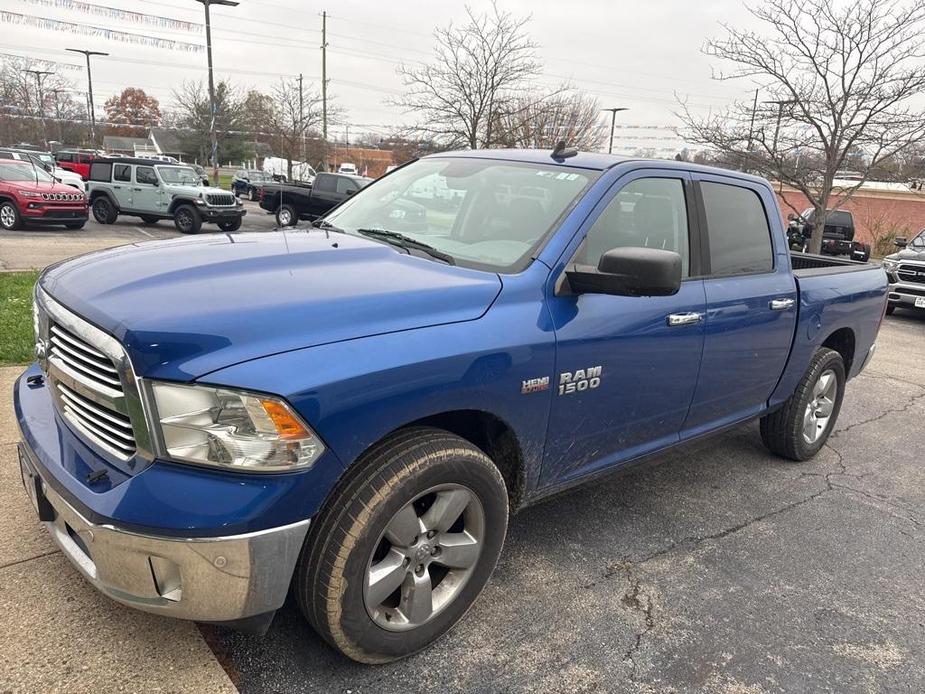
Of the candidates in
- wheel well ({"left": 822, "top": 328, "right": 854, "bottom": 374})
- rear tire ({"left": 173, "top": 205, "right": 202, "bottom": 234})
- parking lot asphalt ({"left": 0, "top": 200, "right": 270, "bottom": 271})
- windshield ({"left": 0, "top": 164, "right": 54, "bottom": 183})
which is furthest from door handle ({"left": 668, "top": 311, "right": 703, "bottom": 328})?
windshield ({"left": 0, "top": 164, "right": 54, "bottom": 183})

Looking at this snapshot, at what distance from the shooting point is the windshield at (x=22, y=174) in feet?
52.2

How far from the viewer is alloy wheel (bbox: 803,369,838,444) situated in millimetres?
4629

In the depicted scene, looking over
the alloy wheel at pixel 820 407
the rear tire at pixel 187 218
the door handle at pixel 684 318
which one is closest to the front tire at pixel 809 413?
the alloy wheel at pixel 820 407

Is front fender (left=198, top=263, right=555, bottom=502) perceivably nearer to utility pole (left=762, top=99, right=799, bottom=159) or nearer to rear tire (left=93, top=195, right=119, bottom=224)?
utility pole (left=762, top=99, right=799, bottom=159)

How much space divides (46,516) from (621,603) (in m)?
2.22

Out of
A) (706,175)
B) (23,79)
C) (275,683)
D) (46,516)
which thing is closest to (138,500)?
(46,516)

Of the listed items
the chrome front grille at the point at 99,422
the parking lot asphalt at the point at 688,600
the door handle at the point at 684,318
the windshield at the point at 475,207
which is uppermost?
the windshield at the point at 475,207

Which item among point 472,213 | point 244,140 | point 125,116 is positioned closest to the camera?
point 472,213

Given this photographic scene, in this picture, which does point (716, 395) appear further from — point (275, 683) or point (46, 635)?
point (46, 635)

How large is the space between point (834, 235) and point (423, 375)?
2106 centimetres

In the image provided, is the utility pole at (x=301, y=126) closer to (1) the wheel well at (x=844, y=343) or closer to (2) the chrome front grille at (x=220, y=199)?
(2) the chrome front grille at (x=220, y=199)

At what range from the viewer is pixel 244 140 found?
54.3 metres

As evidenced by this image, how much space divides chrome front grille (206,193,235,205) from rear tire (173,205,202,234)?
47 cm

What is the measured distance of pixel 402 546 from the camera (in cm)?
233
